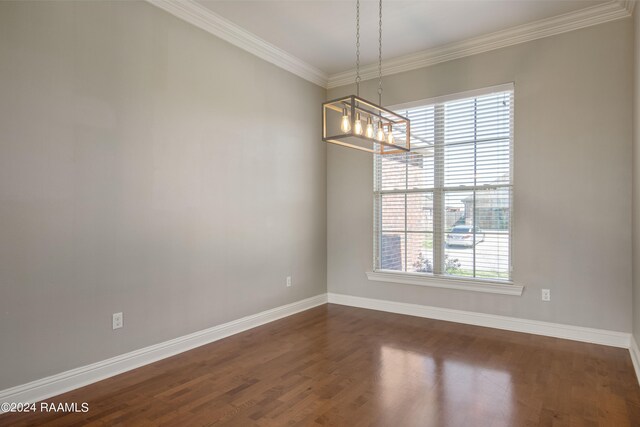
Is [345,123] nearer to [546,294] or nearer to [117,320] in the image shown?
[117,320]

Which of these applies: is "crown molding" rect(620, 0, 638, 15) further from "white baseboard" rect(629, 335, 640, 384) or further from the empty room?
"white baseboard" rect(629, 335, 640, 384)

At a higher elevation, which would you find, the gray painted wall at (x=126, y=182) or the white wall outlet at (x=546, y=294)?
the gray painted wall at (x=126, y=182)

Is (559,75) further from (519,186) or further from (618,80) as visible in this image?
(519,186)

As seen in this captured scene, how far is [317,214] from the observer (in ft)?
17.2

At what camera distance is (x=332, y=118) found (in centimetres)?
532

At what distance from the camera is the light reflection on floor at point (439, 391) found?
7.64 ft

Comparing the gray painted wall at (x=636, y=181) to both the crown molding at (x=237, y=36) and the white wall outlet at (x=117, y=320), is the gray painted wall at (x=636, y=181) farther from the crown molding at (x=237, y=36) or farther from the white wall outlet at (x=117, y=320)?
the white wall outlet at (x=117, y=320)

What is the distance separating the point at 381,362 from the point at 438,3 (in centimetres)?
322

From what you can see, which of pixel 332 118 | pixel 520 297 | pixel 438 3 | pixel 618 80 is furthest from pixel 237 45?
pixel 520 297

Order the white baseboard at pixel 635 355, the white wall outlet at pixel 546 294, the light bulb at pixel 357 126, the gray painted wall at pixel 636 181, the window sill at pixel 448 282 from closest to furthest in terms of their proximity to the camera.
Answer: the light bulb at pixel 357 126, the white baseboard at pixel 635 355, the gray painted wall at pixel 636 181, the white wall outlet at pixel 546 294, the window sill at pixel 448 282

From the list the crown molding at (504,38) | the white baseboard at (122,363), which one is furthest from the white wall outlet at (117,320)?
the crown molding at (504,38)

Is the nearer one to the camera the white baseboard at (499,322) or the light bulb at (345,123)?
the light bulb at (345,123)

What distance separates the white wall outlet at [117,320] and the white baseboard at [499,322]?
2.95 metres

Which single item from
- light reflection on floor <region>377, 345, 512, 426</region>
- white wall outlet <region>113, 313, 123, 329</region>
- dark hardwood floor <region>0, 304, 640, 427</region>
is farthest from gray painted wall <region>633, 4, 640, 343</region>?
white wall outlet <region>113, 313, 123, 329</region>
